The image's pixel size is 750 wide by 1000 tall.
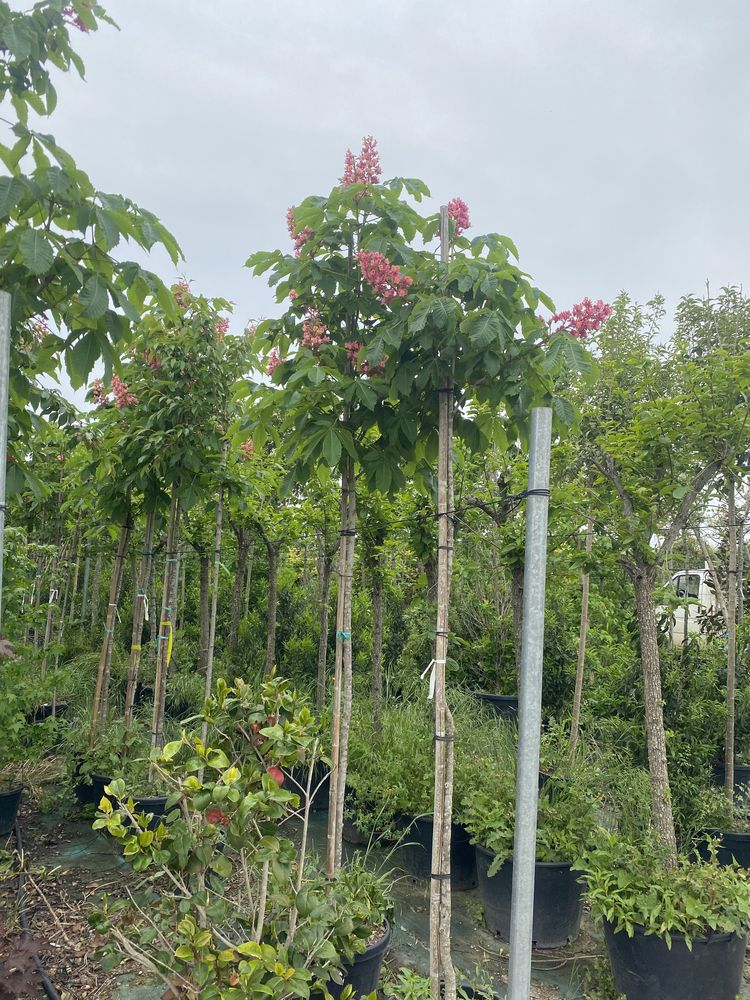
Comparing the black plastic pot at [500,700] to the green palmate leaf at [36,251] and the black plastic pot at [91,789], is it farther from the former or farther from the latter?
the green palmate leaf at [36,251]

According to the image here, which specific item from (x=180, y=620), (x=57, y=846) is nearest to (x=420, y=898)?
(x=57, y=846)

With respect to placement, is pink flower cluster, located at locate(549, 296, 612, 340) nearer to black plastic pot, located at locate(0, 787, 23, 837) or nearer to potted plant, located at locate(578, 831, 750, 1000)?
potted plant, located at locate(578, 831, 750, 1000)

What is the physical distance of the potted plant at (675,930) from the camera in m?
3.10

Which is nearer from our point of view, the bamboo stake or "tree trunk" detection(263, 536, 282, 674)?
the bamboo stake

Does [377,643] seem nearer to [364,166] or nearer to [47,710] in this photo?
[364,166]

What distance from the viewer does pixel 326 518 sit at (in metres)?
6.29

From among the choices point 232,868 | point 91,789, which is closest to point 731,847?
point 232,868

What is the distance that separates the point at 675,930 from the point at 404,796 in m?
1.81

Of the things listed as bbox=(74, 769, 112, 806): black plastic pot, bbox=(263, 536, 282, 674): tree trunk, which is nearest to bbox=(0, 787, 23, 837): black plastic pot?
bbox=(74, 769, 112, 806): black plastic pot

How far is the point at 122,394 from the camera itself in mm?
4711

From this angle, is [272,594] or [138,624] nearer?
[138,624]

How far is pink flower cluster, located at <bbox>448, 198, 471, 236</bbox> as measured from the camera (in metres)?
2.94

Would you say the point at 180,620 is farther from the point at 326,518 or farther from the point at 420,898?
the point at 420,898

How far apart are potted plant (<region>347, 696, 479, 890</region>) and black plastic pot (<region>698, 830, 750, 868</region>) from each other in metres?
1.33
